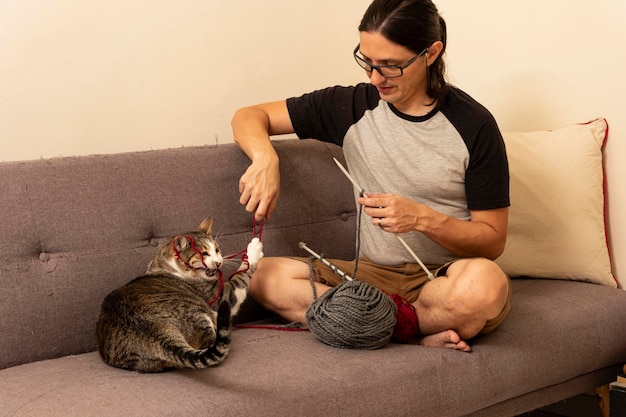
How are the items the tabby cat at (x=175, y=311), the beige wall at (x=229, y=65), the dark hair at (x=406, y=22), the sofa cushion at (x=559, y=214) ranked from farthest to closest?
the sofa cushion at (x=559, y=214) → the beige wall at (x=229, y=65) → the dark hair at (x=406, y=22) → the tabby cat at (x=175, y=311)

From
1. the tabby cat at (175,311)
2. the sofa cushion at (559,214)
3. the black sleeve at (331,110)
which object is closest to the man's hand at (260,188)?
the tabby cat at (175,311)

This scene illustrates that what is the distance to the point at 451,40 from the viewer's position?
2932 mm

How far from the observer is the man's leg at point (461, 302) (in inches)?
69.7

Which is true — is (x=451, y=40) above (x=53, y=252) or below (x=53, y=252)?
above

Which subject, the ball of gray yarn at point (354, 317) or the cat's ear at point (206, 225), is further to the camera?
the cat's ear at point (206, 225)

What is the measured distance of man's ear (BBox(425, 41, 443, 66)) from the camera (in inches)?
77.1

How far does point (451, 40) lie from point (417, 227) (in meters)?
1.31

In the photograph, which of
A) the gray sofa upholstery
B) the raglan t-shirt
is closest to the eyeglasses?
the raglan t-shirt

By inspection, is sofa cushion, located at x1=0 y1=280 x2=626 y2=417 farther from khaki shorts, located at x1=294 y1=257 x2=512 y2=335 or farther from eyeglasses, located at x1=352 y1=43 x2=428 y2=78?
eyeglasses, located at x1=352 y1=43 x2=428 y2=78

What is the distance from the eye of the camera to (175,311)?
1673 millimetres

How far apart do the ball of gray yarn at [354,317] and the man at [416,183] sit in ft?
0.41

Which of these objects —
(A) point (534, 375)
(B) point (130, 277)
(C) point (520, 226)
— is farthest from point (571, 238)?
(B) point (130, 277)

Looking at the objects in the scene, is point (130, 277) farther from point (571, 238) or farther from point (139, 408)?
point (571, 238)

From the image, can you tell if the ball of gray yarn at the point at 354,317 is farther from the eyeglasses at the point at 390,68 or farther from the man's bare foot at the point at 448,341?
the eyeglasses at the point at 390,68
